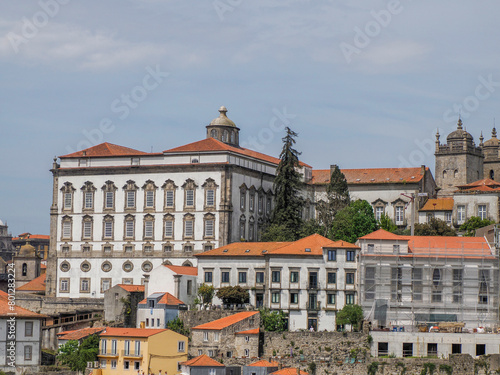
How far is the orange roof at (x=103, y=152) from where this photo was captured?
10312 centimetres

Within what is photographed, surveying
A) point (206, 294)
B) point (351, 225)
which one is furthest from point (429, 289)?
point (351, 225)

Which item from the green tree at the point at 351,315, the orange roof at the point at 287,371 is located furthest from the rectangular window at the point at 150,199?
the orange roof at the point at 287,371

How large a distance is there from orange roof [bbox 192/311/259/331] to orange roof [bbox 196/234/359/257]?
6.00m

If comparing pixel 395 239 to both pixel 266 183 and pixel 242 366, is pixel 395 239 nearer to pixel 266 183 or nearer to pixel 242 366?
pixel 242 366

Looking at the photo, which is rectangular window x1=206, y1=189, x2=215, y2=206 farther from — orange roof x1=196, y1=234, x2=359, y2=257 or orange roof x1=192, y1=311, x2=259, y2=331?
orange roof x1=192, y1=311, x2=259, y2=331

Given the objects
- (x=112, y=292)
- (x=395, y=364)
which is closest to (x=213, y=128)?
(x=112, y=292)

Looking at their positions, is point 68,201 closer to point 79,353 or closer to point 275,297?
point 79,353

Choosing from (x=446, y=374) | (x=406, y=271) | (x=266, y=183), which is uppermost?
(x=266, y=183)

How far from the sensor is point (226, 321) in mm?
78188

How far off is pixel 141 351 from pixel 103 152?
107 ft

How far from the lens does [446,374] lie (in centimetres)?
7294

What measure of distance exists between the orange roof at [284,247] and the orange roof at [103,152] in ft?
59.8

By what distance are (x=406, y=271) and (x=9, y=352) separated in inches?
1092

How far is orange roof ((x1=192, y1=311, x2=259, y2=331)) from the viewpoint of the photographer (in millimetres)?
77125
